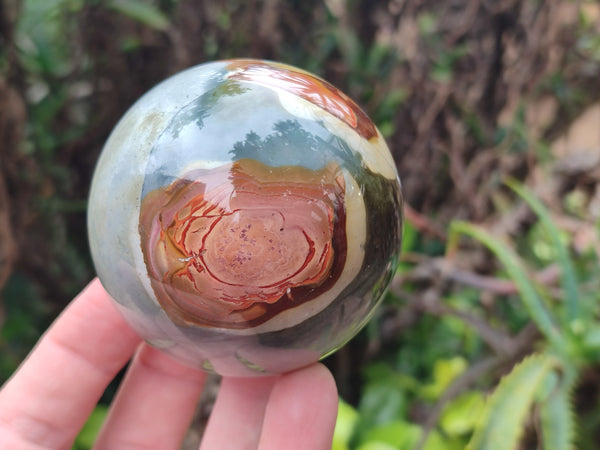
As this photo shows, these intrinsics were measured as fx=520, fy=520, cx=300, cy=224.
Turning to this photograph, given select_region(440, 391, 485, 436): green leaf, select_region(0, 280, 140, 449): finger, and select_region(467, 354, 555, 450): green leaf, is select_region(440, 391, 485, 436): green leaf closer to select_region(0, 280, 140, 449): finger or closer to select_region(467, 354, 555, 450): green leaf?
select_region(467, 354, 555, 450): green leaf

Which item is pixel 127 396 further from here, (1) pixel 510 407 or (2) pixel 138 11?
(2) pixel 138 11

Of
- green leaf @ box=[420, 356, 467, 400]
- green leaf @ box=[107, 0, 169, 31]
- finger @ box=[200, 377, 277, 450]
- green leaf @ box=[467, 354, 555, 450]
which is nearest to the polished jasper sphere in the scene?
finger @ box=[200, 377, 277, 450]

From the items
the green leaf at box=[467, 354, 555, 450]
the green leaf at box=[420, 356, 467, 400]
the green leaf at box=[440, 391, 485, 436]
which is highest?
the green leaf at box=[467, 354, 555, 450]

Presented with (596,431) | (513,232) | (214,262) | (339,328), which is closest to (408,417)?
(596,431)

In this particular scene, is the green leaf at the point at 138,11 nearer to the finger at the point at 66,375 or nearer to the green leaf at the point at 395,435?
the finger at the point at 66,375

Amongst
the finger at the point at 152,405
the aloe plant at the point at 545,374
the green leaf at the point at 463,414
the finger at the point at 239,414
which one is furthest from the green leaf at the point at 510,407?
the finger at the point at 152,405

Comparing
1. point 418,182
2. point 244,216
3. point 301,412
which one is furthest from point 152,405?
point 418,182

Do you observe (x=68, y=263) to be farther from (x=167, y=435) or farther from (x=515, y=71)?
(x=515, y=71)
